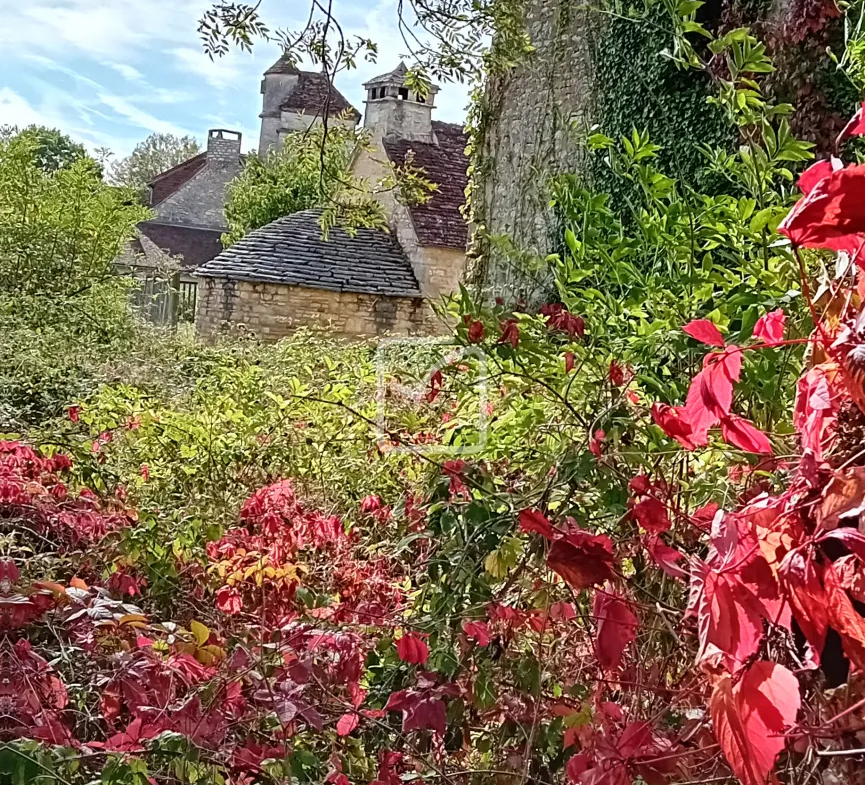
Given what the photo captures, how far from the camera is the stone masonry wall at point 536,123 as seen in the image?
10.7 feet

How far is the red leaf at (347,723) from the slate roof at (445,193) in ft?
7.16

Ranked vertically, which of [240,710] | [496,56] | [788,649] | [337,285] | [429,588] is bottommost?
[240,710]

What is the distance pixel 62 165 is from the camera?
11.1 feet

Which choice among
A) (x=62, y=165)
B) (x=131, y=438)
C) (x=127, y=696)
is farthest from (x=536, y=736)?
(x=62, y=165)

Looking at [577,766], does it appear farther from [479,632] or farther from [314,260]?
[314,260]

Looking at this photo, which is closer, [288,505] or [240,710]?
[240,710]

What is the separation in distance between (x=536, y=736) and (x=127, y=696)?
482 millimetres

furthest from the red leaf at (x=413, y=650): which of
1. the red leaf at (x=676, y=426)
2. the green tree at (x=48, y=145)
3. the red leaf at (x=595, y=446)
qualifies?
the green tree at (x=48, y=145)

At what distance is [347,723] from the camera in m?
1.03

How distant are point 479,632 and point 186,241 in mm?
2607

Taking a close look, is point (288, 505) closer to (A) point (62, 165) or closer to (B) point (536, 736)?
(B) point (536, 736)

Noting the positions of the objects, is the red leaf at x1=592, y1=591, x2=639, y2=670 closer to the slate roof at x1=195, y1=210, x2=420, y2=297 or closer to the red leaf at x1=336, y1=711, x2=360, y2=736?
the red leaf at x1=336, y1=711, x2=360, y2=736

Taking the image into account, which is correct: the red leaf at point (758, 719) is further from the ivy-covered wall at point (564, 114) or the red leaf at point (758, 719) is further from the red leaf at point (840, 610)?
the ivy-covered wall at point (564, 114)

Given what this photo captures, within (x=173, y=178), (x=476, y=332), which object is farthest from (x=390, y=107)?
(x=476, y=332)
